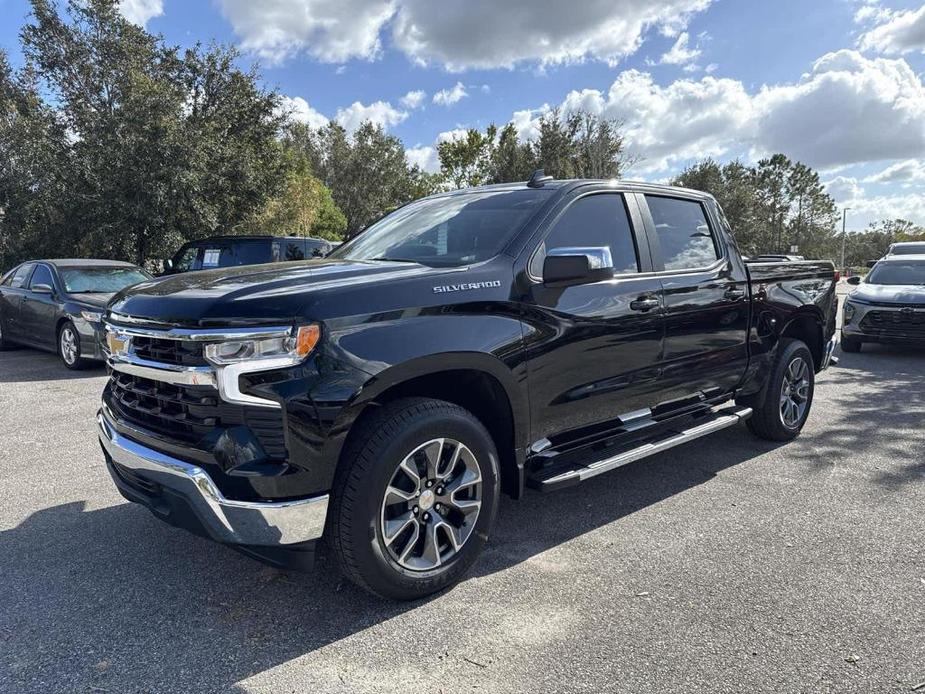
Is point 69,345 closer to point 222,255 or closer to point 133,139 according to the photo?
point 222,255

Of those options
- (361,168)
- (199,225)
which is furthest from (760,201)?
(199,225)

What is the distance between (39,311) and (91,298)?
3.52ft

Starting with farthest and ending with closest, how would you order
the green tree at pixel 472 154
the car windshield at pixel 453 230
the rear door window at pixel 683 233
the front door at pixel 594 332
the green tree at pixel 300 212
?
the green tree at pixel 472 154, the green tree at pixel 300 212, the rear door window at pixel 683 233, the car windshield at pixel 453 230, the front door at pixel 594 332

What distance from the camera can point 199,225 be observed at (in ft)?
57.0

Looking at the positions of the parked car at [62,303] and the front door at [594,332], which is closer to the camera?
the front door at [594,332]

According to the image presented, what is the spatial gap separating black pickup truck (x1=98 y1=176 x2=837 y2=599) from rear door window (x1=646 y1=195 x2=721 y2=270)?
0.08 ft

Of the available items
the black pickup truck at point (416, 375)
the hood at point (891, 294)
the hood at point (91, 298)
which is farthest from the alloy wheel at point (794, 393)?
the hood at point (91, 298)

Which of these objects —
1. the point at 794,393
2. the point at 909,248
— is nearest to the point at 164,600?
the point at 794,393

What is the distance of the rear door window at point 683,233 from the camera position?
4184 millimetres

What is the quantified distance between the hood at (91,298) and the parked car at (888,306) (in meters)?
10.9

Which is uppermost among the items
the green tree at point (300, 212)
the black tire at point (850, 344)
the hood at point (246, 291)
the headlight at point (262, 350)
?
the green tree at point (300, 212)

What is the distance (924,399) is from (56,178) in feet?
62.0

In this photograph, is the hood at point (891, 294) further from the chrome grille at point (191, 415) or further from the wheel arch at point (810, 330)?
the chrome grille at point (191, 415)

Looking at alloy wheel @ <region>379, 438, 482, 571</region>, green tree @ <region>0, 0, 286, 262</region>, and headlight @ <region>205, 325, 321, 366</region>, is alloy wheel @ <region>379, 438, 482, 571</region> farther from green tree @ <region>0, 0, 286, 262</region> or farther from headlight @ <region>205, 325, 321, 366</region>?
green tree @ <region>0, 0, 286, 262</region>
